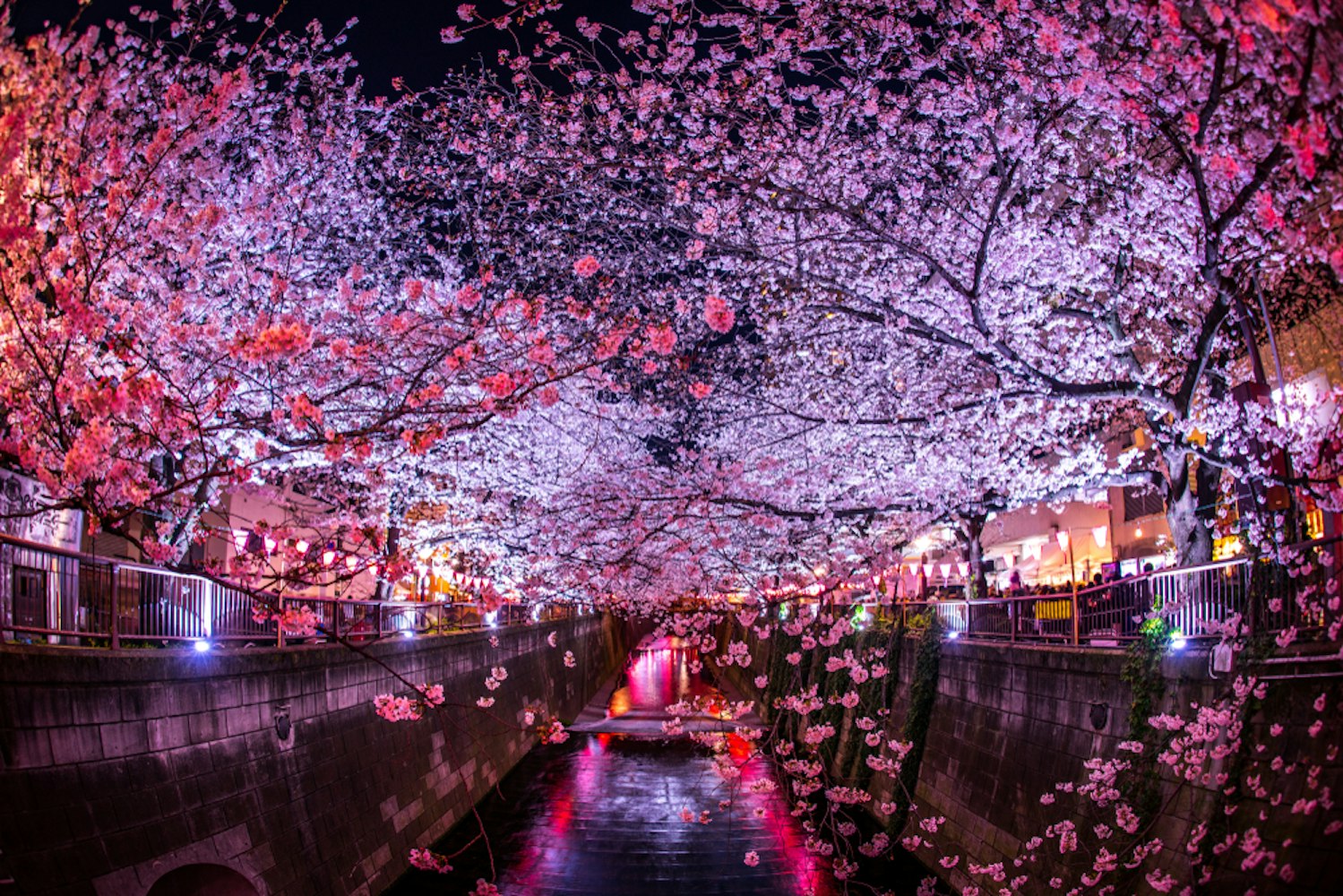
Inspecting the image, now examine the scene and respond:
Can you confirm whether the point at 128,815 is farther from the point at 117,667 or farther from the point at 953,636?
the point at 953,636

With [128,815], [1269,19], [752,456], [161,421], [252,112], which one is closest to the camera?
[1269,19]

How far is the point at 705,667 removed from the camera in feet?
227

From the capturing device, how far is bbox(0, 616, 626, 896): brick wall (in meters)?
7.21

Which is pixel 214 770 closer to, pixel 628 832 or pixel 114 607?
pixel 114 607

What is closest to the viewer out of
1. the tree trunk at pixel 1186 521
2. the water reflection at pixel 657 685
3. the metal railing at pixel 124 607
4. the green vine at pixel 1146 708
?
the metal railing at pixel 124 607

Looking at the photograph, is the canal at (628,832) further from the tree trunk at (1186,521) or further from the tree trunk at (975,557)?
the tree trunk at (975,557)

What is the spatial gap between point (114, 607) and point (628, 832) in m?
13.9

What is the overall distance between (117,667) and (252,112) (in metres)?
11.4

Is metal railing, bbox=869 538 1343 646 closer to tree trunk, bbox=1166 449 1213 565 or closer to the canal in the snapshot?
tree trunk, bbox=1166 449 1213 565

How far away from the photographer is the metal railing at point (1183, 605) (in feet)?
26.0

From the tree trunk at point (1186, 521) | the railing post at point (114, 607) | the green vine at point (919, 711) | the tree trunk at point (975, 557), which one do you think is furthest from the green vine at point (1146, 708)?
the tree trunk at point (975, 557)

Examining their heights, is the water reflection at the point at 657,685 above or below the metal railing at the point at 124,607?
below

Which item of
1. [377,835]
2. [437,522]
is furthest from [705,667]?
[377,835]

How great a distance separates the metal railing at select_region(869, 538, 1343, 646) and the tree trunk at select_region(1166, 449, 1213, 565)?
59.8 inches
